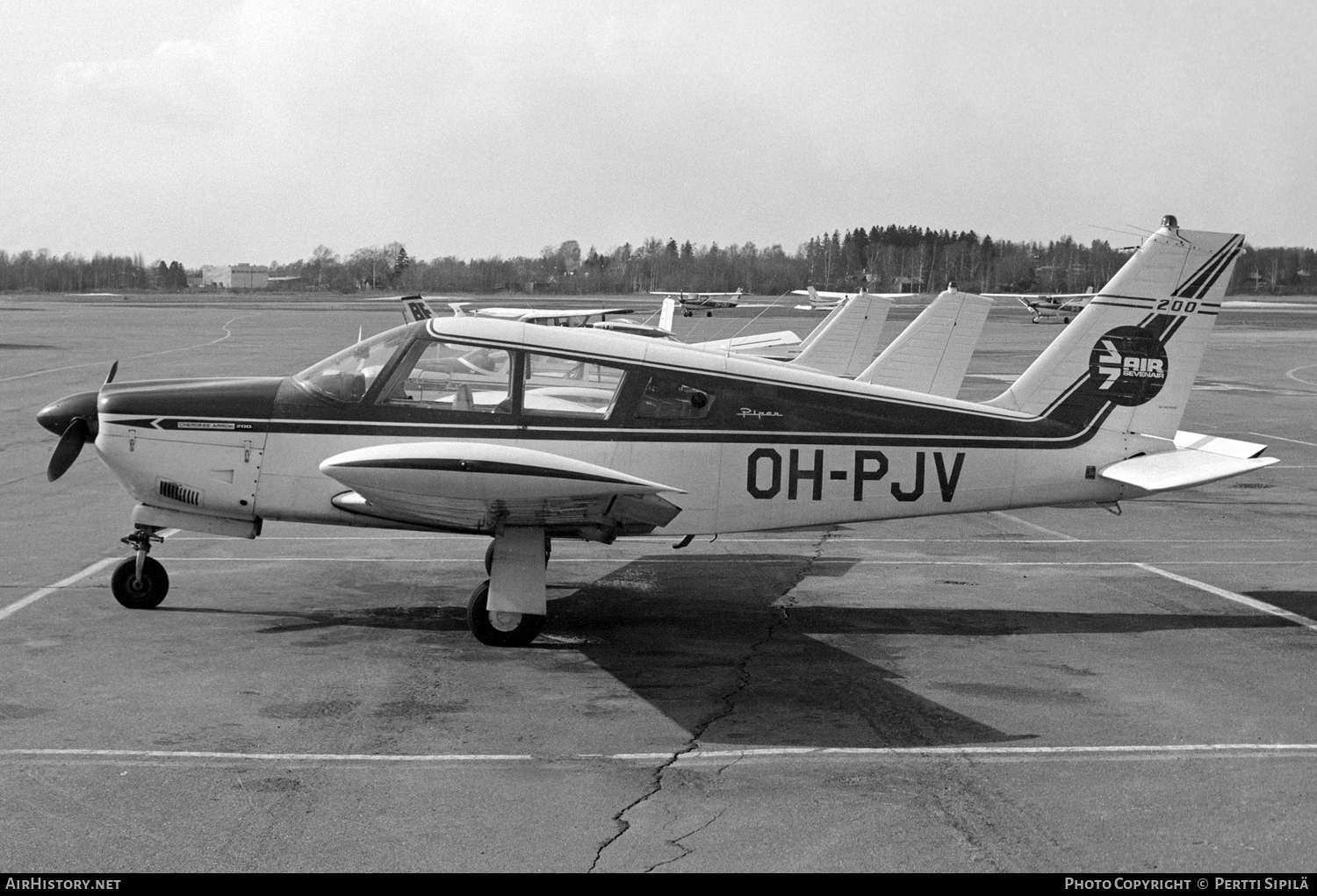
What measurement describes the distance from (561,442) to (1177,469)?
186 inches

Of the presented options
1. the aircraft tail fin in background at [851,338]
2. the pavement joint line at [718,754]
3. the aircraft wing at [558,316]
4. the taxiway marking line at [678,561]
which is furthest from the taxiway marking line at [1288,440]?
the pavement joint line at [718,754]

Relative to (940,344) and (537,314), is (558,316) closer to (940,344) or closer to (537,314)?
(537,314)

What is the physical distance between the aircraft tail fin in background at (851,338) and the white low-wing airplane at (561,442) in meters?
8.30

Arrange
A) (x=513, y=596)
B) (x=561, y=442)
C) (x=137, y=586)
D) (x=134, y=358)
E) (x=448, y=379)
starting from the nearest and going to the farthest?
(x=513, y=596) < (x=561, y=442) < (x=448, y=379) < (x=137, y=586) < (x=134, y=358)

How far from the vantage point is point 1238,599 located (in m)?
10.6

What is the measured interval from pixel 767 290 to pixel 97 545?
13773 cm

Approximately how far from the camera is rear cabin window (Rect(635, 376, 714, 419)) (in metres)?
9.39

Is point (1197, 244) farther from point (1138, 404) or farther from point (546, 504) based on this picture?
point (546, 504)

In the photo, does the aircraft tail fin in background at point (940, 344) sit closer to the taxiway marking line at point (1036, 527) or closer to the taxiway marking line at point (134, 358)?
the taxiway marking line at point (1036, 527)

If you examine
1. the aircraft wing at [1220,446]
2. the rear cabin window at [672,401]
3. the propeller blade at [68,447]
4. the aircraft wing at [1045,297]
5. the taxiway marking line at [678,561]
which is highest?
the aircraft wing at [1045,297]

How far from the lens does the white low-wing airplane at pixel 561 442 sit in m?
9.20

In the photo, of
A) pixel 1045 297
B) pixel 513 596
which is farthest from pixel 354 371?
pixel 1045 297

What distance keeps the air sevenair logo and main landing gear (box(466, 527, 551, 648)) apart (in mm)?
4761

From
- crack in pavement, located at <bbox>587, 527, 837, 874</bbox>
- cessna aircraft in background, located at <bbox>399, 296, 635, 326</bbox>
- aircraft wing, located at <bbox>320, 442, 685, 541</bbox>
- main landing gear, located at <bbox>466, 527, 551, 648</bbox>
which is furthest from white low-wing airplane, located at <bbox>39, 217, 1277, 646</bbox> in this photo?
cessna aircraft in background, located at <bbox>399, 296, 635, 326</bbox>
